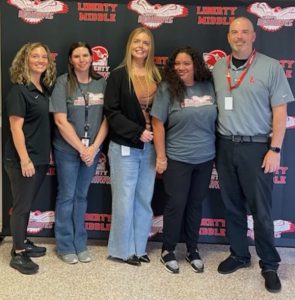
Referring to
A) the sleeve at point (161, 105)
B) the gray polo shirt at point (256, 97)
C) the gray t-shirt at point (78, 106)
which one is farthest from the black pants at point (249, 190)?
the gray t-shirt at point (78, 106)

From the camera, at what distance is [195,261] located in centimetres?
294

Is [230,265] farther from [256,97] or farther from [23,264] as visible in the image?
[23,264]

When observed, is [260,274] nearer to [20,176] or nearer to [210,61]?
[210,61]

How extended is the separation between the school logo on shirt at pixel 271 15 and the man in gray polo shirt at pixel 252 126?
13.9 inches

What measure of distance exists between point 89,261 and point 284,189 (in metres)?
1.55

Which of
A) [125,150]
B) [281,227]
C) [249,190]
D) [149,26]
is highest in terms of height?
[149,26]

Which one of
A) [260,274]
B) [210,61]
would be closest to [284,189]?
[260,274]

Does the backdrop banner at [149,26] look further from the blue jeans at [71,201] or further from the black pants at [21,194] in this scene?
the black pants at [21,194]

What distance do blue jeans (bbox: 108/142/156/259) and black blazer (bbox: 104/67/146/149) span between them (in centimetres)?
10

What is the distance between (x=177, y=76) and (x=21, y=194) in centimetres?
130

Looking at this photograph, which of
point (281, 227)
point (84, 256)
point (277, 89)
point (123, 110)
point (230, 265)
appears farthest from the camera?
point (281, 227)

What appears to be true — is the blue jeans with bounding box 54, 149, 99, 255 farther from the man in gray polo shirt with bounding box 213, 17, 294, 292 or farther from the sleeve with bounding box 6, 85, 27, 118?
the man in gray polo shirt with bounding box 213, 17, 294, 292

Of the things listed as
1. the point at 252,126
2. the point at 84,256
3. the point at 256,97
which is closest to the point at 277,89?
the point at 256,97

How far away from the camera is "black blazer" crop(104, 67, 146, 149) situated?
2.74 m
